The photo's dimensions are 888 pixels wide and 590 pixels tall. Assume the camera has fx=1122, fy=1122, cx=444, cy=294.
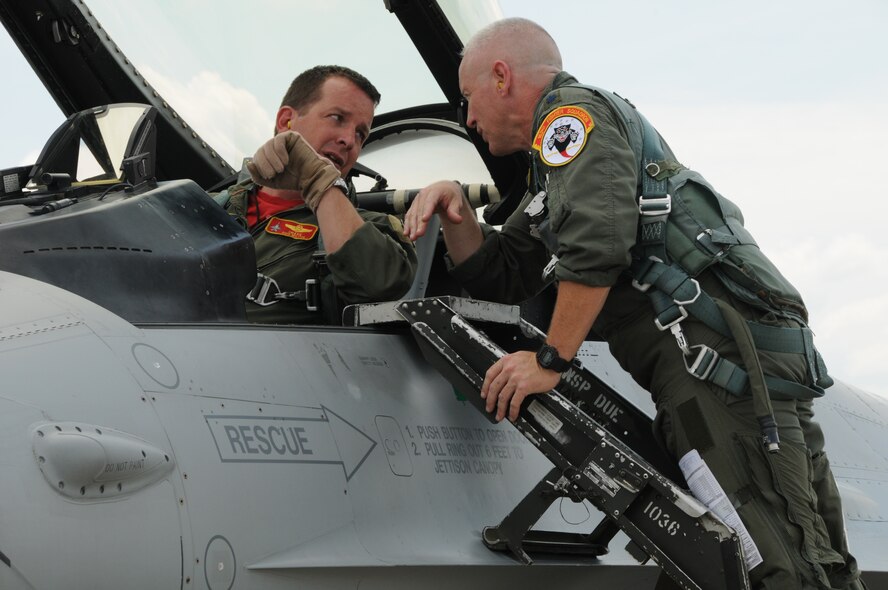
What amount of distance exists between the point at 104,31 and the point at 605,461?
3.36 meters

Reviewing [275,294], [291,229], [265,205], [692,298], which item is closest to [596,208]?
[692,298]

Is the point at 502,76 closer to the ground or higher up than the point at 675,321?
higher up

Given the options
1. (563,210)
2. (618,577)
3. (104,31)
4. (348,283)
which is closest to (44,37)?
(104,31)

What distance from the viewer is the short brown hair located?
154 inches

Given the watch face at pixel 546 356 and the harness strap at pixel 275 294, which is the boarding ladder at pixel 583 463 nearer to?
the watch face at pixel 546 356

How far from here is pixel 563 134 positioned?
2.72m

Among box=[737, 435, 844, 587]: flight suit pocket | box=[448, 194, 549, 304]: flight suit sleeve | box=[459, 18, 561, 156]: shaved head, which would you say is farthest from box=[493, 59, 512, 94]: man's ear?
box=[737, 435, 844, 587]: flight suit pocket

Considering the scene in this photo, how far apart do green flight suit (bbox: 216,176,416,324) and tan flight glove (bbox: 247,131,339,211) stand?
170mm

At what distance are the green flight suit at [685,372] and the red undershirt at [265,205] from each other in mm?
1170

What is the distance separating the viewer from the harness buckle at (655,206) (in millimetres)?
2717

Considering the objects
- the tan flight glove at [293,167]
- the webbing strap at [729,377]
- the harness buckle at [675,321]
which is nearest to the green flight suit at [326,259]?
the tan flight glove at [293,167]

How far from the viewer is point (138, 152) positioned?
297 cm

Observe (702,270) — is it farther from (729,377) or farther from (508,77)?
(508,77)

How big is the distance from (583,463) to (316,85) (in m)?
1.94
